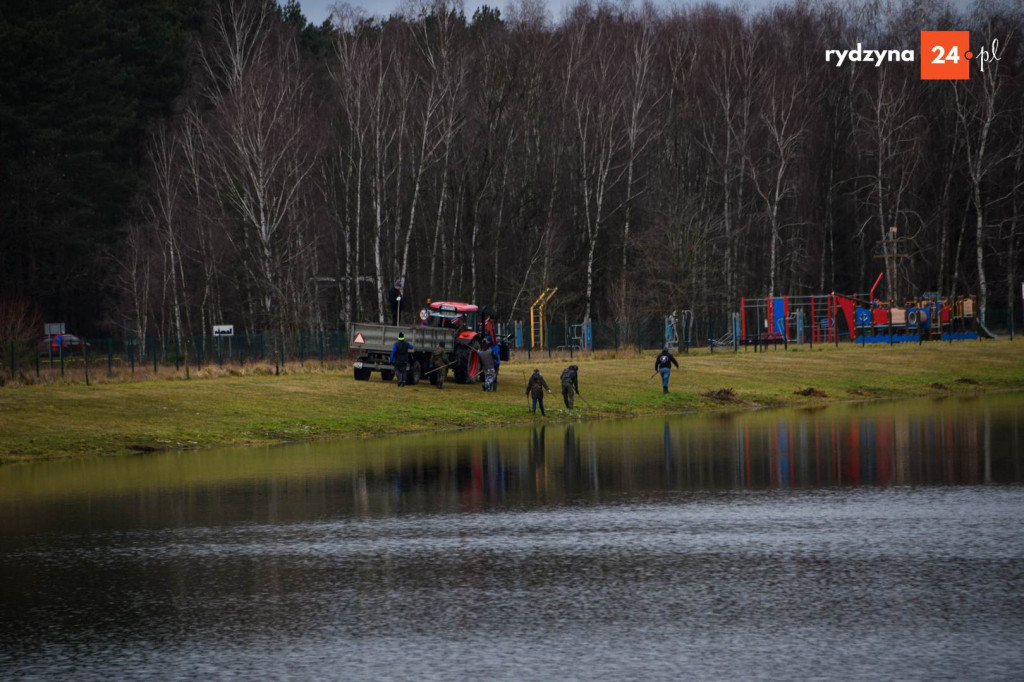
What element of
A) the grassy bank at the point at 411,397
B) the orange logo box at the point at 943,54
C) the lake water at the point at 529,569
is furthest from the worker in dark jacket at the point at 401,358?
the orange logo box at the point at 943,54

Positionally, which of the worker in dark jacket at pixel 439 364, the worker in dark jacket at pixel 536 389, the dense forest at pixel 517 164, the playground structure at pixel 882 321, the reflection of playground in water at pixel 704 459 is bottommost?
the reflection of playground in water at pixel 704 459

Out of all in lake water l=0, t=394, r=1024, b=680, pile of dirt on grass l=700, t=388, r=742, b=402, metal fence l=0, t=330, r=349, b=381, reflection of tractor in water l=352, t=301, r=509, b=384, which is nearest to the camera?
lake water l=0, t=394, r=1024, b=680

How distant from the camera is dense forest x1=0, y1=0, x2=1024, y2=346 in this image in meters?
63.8

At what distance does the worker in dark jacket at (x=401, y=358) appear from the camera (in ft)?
132

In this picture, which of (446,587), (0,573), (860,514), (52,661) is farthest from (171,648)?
(860,514)

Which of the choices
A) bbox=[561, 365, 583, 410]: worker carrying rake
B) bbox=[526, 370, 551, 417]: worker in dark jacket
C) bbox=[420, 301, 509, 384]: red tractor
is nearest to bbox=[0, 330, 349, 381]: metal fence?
bbox=[420, 301, 509, 384]: red tractor

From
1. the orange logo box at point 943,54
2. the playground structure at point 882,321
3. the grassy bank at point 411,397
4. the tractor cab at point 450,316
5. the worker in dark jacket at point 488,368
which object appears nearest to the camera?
the grassy bank at point 411,397

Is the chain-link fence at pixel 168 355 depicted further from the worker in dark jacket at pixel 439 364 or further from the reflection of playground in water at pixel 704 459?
the reflection of playground in water at pixel 704 459

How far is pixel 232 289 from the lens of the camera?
70000mm

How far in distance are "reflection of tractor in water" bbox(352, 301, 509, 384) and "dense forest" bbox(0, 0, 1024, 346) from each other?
18.2 meters

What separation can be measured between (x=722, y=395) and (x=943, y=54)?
40.8m

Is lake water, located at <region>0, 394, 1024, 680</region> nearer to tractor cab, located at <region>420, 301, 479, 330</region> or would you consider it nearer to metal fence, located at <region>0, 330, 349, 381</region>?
tractor cab, located at <region>420, 301, 479, 330</region>

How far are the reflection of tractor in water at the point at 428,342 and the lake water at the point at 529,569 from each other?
54.3 ft

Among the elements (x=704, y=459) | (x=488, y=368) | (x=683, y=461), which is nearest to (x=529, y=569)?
(x=683, y=461)
